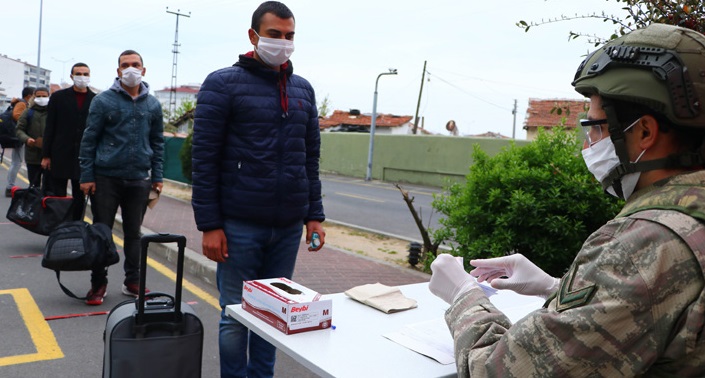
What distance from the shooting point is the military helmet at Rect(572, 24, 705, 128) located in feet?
4.50

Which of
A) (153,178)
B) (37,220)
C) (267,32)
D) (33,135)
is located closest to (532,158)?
(267,32)

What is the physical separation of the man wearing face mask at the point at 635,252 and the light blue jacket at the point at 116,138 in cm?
396

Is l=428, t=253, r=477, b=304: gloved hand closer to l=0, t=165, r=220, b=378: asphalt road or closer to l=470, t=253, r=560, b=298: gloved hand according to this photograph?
l=470, t=253, r=560, b=298: gloved hand

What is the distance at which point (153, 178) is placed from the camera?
5250 mm

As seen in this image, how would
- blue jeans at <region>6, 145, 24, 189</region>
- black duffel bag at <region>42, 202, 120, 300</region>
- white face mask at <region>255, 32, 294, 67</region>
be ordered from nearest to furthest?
white face mask at <region>255, 32, 294, 67</region> → black duffel bag at <region>42, 202, 120, 300</region> → blue jeans at <region>6, 145, 24, 189</region>

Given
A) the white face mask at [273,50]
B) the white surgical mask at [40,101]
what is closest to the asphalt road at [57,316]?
the white face mask at [273,50]

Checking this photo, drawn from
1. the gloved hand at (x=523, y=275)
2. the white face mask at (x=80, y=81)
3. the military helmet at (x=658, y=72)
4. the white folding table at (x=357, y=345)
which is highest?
the white face mask at (x=80, y=81)

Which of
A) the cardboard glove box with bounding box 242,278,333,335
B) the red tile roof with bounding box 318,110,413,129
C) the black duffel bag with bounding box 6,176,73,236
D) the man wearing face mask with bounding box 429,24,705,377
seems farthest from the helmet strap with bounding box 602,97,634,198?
the red tile roof with bounding box 318,110,413,129

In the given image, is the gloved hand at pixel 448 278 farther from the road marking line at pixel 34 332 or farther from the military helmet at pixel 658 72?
the road marking line at pixel 34 332

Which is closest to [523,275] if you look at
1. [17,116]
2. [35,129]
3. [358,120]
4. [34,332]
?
[34,332]

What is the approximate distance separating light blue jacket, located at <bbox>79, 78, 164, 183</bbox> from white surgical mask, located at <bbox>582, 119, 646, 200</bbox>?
4080 millimetres

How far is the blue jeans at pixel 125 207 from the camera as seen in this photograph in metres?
4.94

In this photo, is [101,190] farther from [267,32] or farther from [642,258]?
[642,258]

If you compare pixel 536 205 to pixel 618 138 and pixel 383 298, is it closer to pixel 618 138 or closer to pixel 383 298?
pixel 383 298
